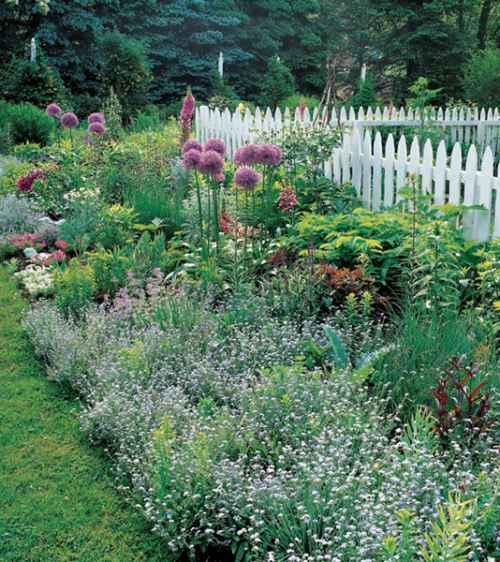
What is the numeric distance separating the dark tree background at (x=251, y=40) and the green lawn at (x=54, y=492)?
48.7ft

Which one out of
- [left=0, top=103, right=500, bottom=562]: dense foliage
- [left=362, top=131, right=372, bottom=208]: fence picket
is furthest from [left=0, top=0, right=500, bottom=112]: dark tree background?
→ [left=0, top=103, right=500, bottom=562]: dense foliage

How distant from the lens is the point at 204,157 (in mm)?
4809

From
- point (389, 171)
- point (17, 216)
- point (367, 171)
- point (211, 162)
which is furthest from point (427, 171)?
point (17, 216)

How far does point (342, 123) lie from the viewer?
6.75 meters

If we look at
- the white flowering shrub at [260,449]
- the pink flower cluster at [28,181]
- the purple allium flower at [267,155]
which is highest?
the purple allium flower at [267,155]

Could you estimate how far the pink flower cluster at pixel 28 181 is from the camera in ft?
24.0

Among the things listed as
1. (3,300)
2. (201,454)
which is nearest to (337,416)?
(201,454)

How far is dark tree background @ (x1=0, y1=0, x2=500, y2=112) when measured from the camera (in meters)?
20.2

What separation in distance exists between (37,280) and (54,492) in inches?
108

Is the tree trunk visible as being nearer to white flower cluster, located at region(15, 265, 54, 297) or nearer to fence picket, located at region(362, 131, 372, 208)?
fence picket, located at region(362, 131, 372, 208)

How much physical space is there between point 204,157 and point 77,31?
18.7m

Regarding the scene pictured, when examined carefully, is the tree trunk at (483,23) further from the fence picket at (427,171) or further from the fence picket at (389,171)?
the fence picket at (427,171)

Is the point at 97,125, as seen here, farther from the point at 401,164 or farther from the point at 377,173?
the point at 401,164

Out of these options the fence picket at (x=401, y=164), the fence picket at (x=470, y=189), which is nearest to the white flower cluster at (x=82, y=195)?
the fence picket at (x=401, y=164)
